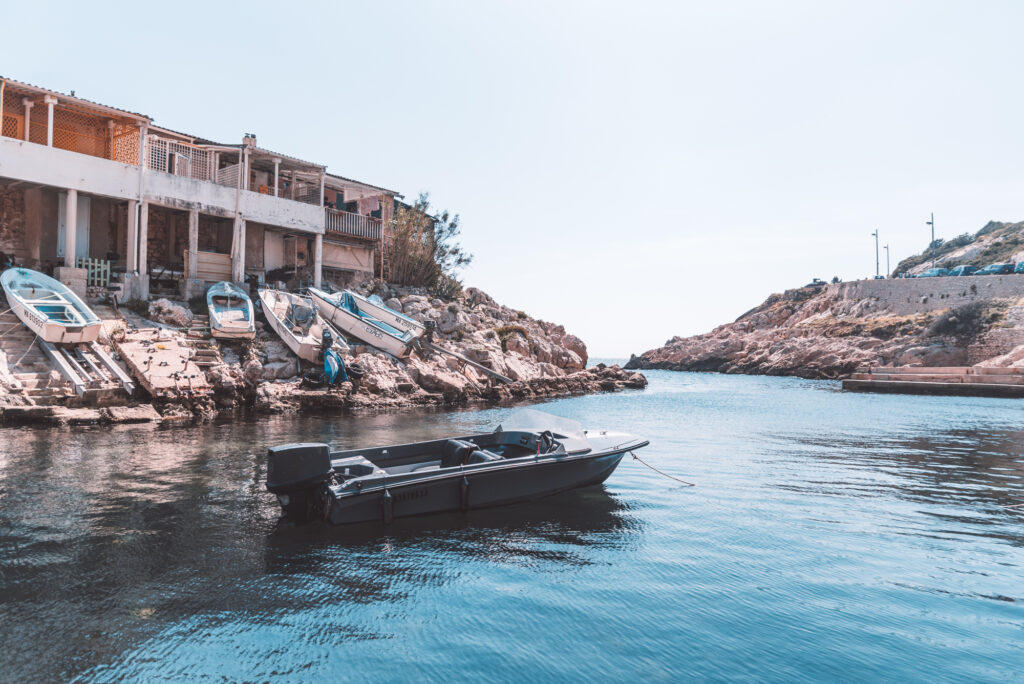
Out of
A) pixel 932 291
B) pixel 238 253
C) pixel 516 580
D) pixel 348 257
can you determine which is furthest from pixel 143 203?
pixel 932 291

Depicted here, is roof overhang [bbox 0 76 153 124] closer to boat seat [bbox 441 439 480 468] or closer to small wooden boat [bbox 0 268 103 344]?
small wooden boat [bbox 0 268 103 344]

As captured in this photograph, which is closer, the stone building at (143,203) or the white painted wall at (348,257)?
the stone building at (143,203)

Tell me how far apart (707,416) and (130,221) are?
24985mm

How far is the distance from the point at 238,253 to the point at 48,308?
980cm

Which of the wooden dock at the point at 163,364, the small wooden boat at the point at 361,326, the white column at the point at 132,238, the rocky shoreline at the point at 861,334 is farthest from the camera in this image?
the rocky shoreline at the point at 861,334

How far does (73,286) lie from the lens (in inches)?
888

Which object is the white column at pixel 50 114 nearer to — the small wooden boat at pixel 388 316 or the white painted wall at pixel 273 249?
the white painted wall at pixel 273 249

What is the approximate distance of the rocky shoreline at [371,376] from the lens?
57.1 feet

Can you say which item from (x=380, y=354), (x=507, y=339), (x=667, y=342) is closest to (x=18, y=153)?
(x=380, y=354)

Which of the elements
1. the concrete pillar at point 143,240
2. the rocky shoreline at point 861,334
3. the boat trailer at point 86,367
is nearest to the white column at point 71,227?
the concrete pillar at point 143,240

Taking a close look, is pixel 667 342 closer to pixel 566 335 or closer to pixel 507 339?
pixel 566 335

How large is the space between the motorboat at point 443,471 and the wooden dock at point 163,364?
11.3m

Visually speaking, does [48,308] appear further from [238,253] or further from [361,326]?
[361,326]

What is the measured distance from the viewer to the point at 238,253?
2864 cm
